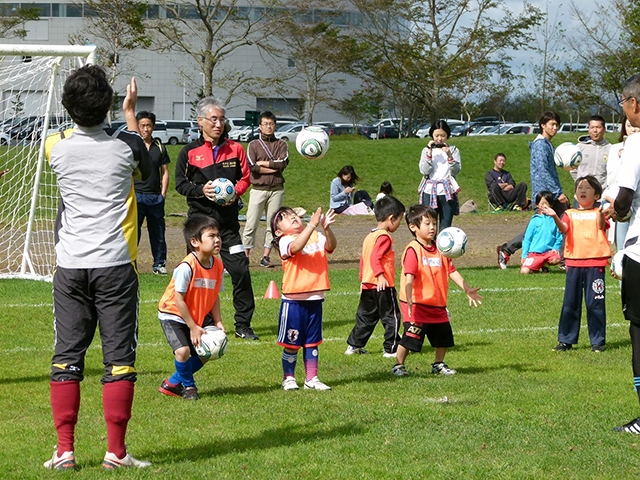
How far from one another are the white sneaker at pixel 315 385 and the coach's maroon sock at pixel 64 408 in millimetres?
2504

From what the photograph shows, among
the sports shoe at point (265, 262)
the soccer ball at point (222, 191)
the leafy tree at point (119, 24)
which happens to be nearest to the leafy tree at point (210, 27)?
the leafy tree at point (119, 24)

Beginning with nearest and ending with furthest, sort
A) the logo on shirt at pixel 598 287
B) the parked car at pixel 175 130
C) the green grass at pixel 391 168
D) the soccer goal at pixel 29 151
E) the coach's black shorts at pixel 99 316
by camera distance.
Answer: the coach's black shorts at pixel 99 316 → the logo on shirt at pixel 598 287 → the soccer goal at pixel 29 151 → the green grass at pixel 391 168 → the parked car at pixel 175 130

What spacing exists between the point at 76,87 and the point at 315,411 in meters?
2.77

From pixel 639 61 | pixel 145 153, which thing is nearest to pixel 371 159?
pixel 639 61

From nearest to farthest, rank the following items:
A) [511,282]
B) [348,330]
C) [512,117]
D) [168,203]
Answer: [348,330] < [511,282] < [168,203] < [512,117]

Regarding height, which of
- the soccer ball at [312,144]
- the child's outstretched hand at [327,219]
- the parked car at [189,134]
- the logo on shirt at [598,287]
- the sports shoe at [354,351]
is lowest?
the sports shoe at [354,351]

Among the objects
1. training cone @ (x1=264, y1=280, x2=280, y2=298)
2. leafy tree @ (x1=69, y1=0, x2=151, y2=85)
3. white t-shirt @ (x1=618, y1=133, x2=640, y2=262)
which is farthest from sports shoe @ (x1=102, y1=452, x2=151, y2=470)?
leafy tree @ (x1=69, y1=0, x2=151, y2=85)

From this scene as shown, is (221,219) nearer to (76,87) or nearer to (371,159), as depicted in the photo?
(76,87)

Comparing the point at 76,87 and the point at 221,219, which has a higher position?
the point at 76,87

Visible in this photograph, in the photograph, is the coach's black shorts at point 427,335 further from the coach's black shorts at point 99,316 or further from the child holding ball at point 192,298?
the coach's black shorts at point 99,316

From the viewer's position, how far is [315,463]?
17.3 ft

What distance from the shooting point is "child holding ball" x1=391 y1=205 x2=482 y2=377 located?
7781 millimetres

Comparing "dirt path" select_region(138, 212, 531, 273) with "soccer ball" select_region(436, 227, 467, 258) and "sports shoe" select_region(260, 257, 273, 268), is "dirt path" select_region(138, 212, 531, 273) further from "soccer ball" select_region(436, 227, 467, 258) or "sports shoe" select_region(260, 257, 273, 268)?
"soccer ball" select_region(436, 227, 467, 258)

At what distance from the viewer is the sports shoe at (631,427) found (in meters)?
5.88
